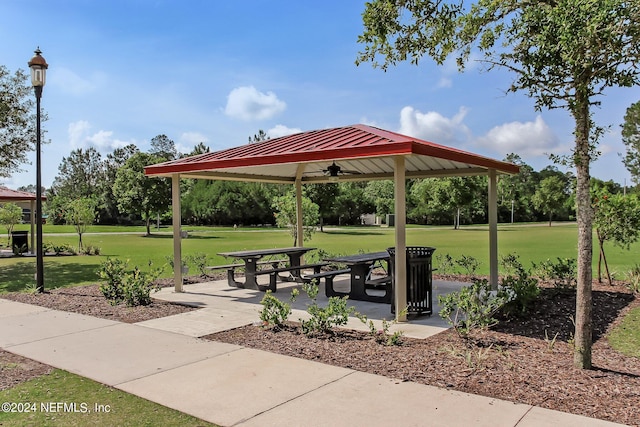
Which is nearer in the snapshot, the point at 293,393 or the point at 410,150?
the point at 293,393

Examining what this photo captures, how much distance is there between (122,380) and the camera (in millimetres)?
4832

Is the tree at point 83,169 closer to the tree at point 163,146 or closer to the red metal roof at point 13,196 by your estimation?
the tree at point 163,146

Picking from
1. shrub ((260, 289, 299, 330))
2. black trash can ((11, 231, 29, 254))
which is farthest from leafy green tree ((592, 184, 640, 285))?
black trash can ((11, 231, 29, 254))

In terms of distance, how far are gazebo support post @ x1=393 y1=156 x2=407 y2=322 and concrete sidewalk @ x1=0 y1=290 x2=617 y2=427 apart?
96.2 inches

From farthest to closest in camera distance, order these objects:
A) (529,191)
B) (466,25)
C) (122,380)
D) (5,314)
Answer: (529,191)
(5,314)
(466,25)
(122,380)

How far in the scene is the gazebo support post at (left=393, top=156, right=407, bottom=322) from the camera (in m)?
7.20

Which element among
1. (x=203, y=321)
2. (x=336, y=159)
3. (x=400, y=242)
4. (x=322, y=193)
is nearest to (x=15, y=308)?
(x=203, y=321)

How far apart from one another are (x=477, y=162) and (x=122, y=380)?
680 centimetres

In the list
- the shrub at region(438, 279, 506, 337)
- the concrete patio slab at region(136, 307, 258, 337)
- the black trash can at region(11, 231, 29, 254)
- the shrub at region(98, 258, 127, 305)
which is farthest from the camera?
the black trash can at region(11, 231, 29, 254)

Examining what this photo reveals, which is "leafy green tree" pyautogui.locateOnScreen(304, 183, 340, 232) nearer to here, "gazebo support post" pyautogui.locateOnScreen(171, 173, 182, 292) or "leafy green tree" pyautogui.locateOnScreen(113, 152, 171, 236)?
"leafy green tree" pyautogui.locateOnScreen(113, 152, 171, 236)

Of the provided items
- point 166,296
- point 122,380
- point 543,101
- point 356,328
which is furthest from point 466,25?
point 166,296

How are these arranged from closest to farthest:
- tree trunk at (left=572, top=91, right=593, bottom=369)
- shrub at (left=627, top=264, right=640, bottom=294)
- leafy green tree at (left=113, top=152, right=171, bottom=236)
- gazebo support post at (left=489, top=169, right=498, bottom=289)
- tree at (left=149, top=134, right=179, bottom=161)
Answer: tree trunk at (left=572, top=91, right=593, bottom=369) < shrub at (left=627, top=264, right=640, bottom=294) < gazebo support post at (left=489, top=169, right=498, bottom=289) < leafy green tree at (left=113, top=152, right=171, bottom=236) < tree at (left=149, top=134, right=179, bottom=161)

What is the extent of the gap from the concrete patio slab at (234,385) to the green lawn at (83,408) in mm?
147

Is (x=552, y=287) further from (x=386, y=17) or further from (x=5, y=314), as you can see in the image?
(x=5, y=314)
